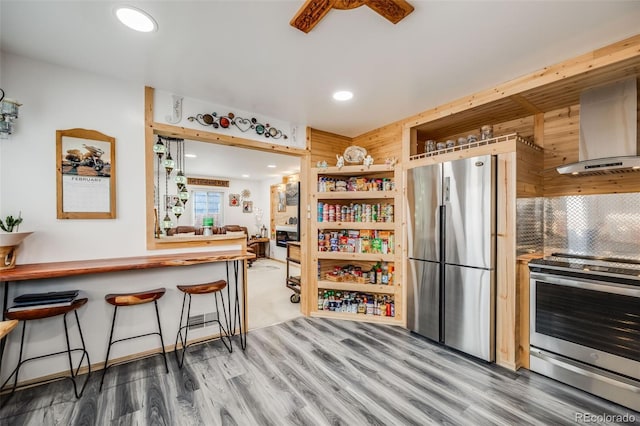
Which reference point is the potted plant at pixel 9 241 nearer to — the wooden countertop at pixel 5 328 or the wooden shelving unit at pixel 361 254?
the wooden countertop at pixel 5 328

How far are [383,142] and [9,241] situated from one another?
371 cm

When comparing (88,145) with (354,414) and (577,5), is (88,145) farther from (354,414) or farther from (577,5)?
(577,5)

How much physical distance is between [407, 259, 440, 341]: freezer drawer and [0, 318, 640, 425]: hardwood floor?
253mm

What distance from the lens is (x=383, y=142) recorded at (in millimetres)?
3699

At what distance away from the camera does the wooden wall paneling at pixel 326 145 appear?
3730mm

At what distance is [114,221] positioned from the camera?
2398 millimetres

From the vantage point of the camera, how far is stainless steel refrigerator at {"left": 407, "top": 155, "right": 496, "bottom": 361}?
95.2 inches

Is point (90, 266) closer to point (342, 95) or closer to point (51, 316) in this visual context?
point (51, 316)

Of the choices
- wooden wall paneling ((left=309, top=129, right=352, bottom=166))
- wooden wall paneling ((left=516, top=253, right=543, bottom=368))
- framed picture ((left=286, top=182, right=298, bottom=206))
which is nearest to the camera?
wooden wall paneling ((left=516, top=253, right=543, bottom=368))

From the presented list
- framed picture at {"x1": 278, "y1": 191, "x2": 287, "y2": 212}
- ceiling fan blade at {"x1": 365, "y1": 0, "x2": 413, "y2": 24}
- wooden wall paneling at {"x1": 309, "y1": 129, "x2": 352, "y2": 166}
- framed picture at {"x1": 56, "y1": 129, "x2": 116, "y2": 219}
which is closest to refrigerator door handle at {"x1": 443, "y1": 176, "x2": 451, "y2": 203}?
ceiling fan blade at {"x1": 365, "y1": 0, "x2": 413, "y2": 24}

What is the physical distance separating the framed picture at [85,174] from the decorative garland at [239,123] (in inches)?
32.3

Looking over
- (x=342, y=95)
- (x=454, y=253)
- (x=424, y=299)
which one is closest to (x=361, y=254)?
(x=424, y=299)

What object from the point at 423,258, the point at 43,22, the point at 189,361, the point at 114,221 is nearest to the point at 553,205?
the point at 423,258

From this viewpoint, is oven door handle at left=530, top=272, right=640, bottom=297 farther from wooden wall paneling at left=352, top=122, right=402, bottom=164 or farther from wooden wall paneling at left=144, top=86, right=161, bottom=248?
wooden wall paneling at left=144, top=86, right=161, bottom=248
